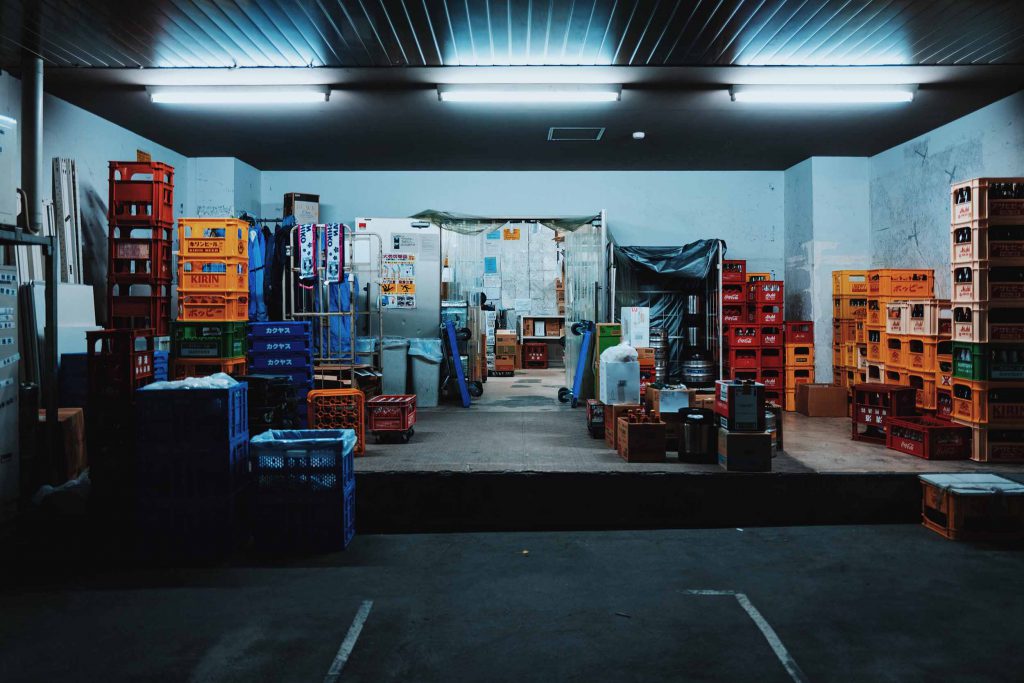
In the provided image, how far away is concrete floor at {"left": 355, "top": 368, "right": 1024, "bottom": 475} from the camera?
5309 millimetres

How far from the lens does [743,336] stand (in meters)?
9.13

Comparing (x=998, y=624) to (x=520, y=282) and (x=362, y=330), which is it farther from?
(x=520, y=282)

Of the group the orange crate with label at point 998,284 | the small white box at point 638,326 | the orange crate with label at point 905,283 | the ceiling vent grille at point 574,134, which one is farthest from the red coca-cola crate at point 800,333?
the ceiling vent grille at point 574,134

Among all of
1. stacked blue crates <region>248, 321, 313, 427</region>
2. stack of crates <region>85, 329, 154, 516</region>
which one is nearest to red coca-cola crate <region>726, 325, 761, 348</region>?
stacked blue crates <region>248, 321, 313, 427</region>

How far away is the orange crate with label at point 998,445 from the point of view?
5.61 meters

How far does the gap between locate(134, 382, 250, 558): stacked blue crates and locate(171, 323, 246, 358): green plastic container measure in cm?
280

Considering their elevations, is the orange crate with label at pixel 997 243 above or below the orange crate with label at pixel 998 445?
above

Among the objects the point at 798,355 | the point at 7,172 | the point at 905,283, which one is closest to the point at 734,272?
the point at 798,355

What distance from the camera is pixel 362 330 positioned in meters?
9.44

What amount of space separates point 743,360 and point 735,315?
68cm

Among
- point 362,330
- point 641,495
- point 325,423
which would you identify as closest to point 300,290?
point 362,330

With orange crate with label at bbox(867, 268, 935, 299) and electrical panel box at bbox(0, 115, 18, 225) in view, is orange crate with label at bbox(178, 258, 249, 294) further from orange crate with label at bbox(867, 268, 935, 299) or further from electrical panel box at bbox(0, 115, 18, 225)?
orange crate with label at bbox(867, 268, 935, 299)

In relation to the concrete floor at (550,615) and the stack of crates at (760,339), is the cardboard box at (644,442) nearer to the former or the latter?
the concrete floor at (550,615)

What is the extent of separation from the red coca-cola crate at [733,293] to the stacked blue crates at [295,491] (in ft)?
22.0
